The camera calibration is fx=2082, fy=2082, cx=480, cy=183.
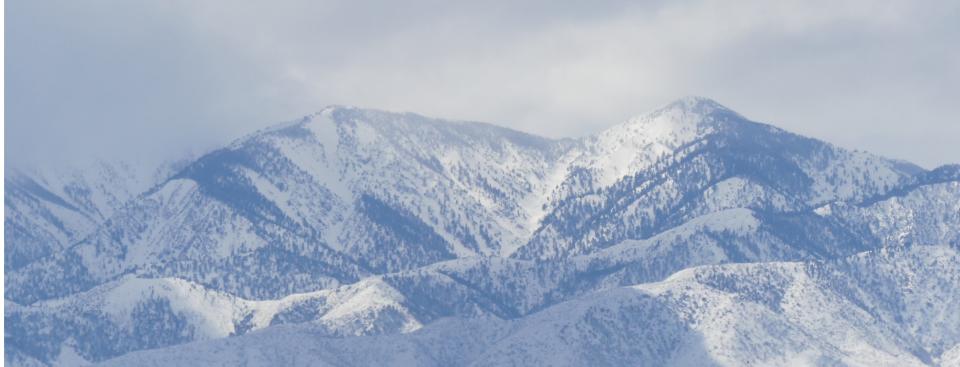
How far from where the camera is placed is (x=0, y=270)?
2425 inches

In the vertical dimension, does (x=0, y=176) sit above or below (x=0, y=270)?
above

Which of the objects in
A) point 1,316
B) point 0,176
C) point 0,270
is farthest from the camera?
point 0,176

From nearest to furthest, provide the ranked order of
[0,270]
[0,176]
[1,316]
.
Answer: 1. [0,270]
2. [1,316]
3. [0,176]

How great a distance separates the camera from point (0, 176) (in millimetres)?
73375

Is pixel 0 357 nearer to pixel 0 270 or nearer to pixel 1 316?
pixel 1 316

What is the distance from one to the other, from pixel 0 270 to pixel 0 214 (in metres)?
7.51

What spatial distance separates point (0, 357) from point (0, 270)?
770cm

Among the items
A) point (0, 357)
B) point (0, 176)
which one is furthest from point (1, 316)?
point (0, 176)

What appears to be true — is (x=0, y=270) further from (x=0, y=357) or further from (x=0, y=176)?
(x=0, y=176)

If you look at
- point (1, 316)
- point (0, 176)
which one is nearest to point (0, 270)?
point (1, 316)

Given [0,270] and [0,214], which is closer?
[0,270]

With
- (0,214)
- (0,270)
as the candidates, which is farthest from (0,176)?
(0,270)

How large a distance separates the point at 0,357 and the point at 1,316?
264 centimetres

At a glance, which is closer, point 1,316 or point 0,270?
point 0,270
